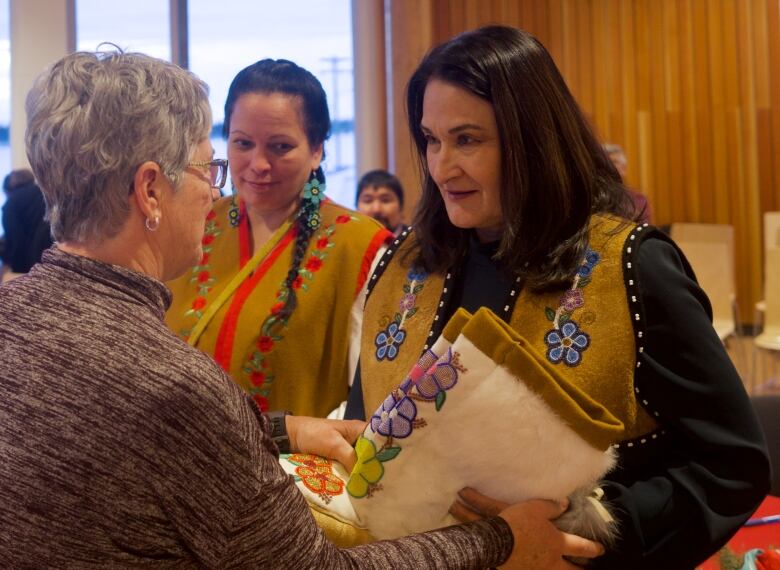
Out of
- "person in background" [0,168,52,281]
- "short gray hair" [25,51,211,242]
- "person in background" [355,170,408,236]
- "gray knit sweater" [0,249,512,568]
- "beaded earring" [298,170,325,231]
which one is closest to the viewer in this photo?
"gray knit sweater" [0,249,512,568]

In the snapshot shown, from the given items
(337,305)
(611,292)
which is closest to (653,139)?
(337,305)

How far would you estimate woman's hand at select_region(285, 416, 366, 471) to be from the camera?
160 centimetres

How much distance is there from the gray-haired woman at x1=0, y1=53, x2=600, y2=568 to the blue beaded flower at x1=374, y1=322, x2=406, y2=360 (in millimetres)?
487

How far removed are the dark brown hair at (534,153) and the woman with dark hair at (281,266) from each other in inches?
29.8

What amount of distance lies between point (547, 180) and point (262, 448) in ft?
2.35

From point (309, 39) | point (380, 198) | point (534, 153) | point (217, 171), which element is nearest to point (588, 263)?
point (534, 153)

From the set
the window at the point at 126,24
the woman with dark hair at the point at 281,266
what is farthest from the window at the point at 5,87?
the woman with dark hair at the point at 281,266

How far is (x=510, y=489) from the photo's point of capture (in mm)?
1373

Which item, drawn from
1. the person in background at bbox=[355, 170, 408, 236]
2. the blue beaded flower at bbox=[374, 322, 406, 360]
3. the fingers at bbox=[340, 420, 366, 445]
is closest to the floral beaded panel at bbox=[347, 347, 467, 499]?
the fingers at bbox=[340, 420, 366, 445]

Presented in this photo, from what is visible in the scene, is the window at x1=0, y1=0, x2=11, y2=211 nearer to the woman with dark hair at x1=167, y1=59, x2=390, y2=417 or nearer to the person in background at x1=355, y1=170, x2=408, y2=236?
the person in background at x1=355, y1=170, x2=408, y2=236

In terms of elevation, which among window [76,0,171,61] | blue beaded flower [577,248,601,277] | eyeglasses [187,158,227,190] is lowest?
blue beaded flower [577,248,601,277]

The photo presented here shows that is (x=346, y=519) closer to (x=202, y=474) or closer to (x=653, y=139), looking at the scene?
(x=202, y=474)

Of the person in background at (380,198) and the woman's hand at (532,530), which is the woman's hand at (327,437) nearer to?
the woman's hand at (532,530)

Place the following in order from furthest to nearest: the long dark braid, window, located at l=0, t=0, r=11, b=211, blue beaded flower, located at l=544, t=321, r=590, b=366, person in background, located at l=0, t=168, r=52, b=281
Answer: window, located at l=0, t=0, r=11, b=211 → person in background, located at l=0, t=168, r=52, b=281 → the long dark braid → blue beaded flower, located at l=544, t=321, r=590, b=366
